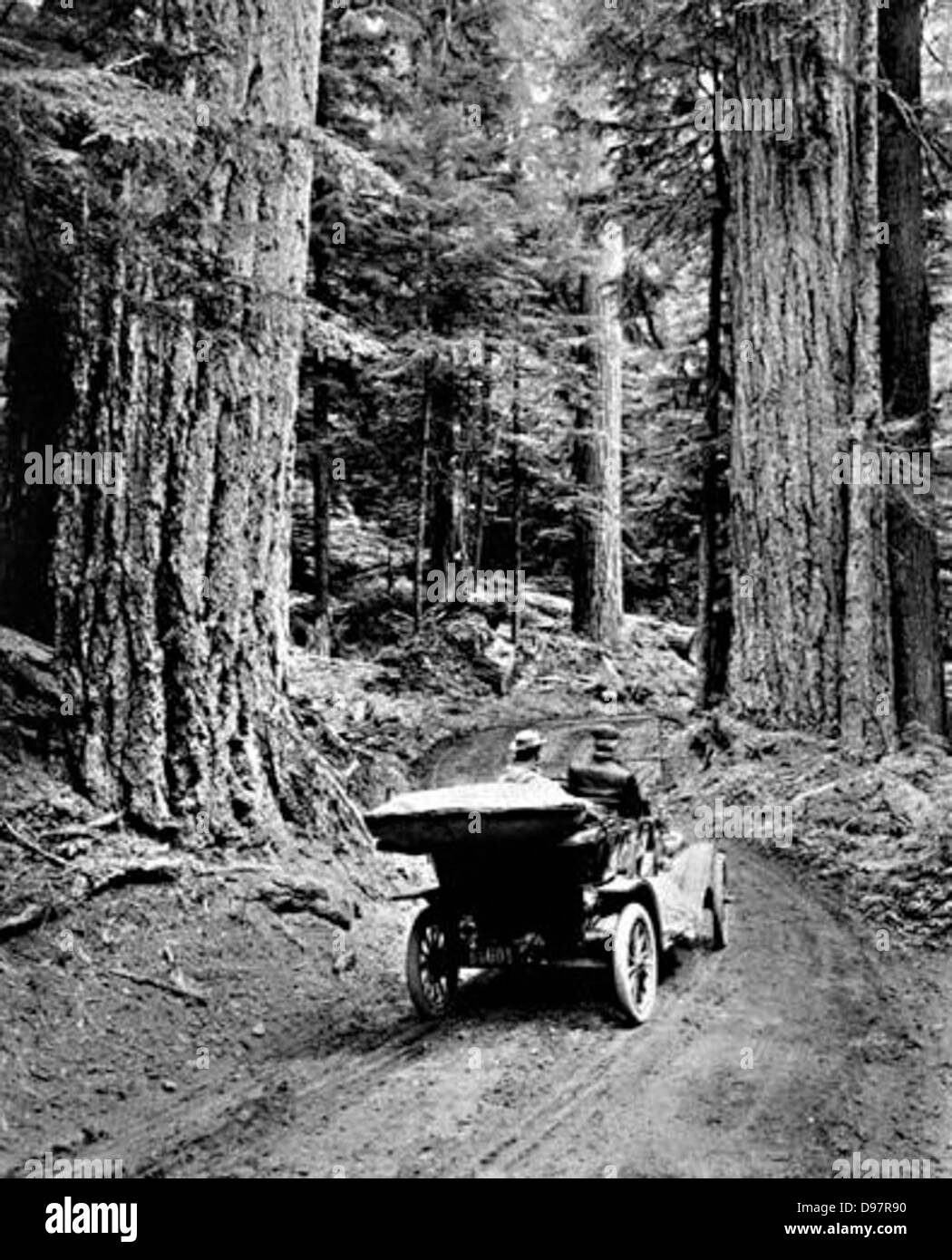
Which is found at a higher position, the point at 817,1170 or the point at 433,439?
the point at 433,439

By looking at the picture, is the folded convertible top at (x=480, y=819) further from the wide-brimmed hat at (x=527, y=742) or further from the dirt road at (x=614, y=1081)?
the dirt road at (x=614, y=1081)

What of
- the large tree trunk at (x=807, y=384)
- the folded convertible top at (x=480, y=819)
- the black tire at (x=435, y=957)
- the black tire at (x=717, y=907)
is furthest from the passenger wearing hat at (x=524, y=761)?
the large tree trunk at (x=807, y=384)

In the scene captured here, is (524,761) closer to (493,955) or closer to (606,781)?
(606,781)

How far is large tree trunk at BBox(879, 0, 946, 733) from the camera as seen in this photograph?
11.0 meters

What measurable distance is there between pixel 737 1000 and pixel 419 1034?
177 centimetres

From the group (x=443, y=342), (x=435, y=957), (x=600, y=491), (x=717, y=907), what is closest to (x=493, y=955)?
(x=435, y=957)

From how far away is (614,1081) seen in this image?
Result: 5262 millimetres

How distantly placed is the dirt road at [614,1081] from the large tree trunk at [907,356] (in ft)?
14.4

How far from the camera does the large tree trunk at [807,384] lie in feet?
35.8

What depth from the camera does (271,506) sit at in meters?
7.57

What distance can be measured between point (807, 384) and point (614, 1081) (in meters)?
8.30

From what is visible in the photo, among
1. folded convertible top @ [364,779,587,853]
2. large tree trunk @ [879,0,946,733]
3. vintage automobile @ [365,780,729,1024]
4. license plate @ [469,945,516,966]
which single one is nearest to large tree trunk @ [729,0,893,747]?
large tree trunk @ [879,0,946,733]

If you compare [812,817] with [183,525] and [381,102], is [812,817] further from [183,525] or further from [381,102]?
[381,102]
